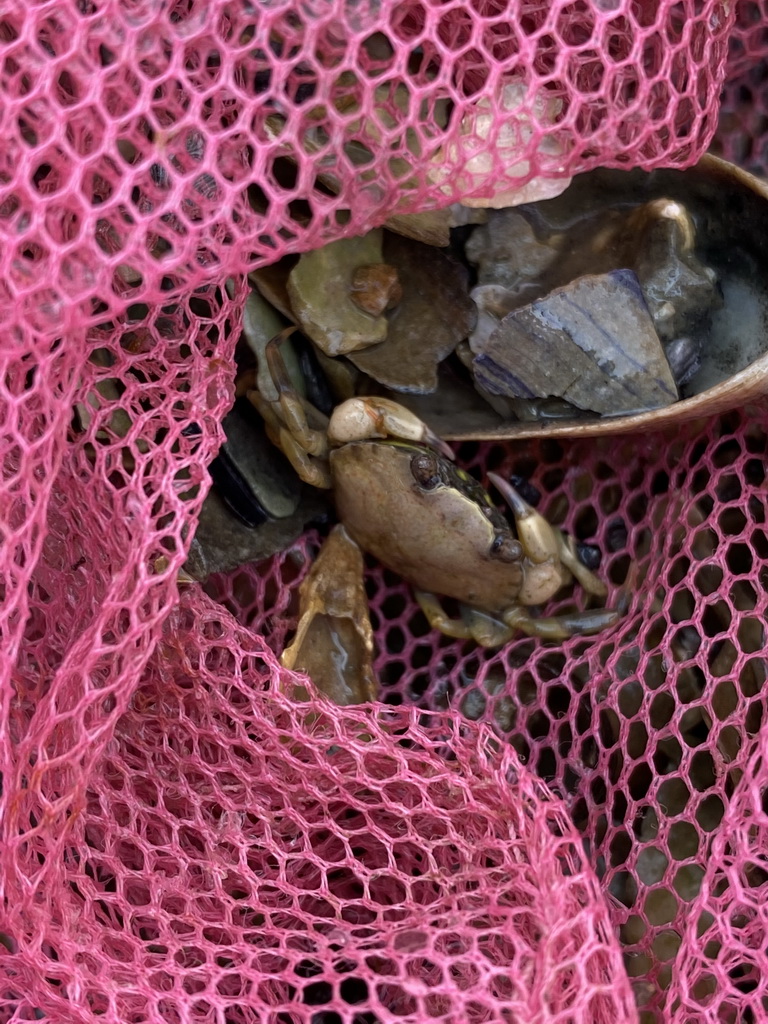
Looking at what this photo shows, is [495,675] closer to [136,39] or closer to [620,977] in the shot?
[620,977]

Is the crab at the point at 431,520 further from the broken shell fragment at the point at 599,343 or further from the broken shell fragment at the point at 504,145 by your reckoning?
the broken shell fragment at the point at 504,145

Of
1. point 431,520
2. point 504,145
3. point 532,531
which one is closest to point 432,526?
point 431,520

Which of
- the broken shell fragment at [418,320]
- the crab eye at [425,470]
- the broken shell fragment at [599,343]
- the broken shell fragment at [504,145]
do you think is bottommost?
the crab eye at [425,470]

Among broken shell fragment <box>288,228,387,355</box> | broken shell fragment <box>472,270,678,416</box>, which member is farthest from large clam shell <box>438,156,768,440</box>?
broken shell fragment <box>288,228,387,355</box>

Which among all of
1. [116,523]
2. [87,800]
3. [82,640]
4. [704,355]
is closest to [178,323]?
[116,523]

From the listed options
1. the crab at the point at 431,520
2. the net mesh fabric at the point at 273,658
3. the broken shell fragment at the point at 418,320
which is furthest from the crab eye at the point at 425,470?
the net mesh fabric at the point at 273,658

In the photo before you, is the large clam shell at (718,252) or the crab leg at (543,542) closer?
the large clam shell at (718,252)

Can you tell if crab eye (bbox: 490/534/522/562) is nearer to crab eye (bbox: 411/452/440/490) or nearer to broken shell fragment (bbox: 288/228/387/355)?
crab eye (bbox: 411/452/440/490)
